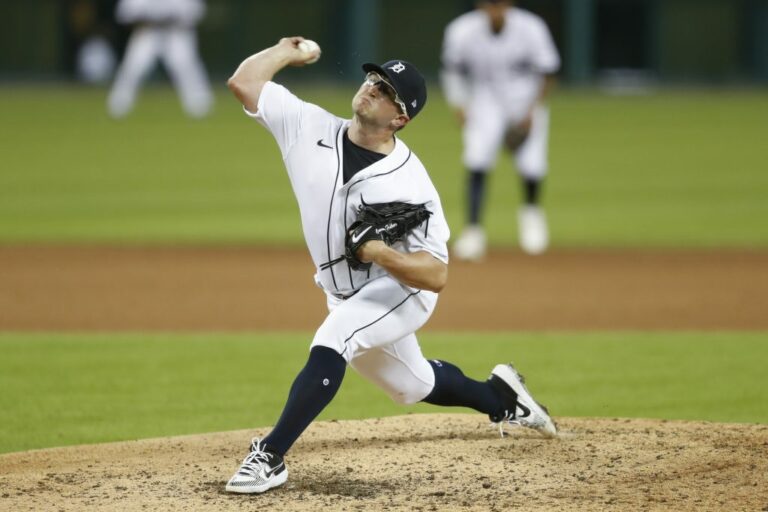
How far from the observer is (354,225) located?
4.65 metres

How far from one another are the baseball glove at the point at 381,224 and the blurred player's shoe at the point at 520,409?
1.05 meters

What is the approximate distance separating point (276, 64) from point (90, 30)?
23.5m

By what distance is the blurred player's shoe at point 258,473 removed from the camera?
4633 millimetres

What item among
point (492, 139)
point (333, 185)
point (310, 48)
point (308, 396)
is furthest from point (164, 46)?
point (308, 396)

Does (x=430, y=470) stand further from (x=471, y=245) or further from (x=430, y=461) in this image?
(x=471, y=245)

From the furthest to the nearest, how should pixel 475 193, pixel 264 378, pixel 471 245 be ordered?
pixel 475 193
pixel 471 245
pixel 264 378

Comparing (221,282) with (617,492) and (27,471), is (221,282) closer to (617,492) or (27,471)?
(27,471)

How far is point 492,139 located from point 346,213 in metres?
6.92

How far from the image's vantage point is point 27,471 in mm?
5094

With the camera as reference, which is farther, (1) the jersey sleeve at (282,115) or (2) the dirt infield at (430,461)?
(1) the jersey sleeve at (282,115)

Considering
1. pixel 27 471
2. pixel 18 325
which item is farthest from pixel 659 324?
pixel 27 471

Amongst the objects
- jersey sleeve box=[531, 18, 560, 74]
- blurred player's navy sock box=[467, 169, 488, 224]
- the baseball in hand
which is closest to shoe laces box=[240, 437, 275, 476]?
the baseball in hand

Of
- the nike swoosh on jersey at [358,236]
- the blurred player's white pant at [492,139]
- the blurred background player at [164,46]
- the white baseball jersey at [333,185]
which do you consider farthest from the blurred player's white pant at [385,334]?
the blurred background player at [164,46]

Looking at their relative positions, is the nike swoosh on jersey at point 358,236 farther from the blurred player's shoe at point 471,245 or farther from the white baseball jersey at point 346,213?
the blurred player's shoe at point 471,245
